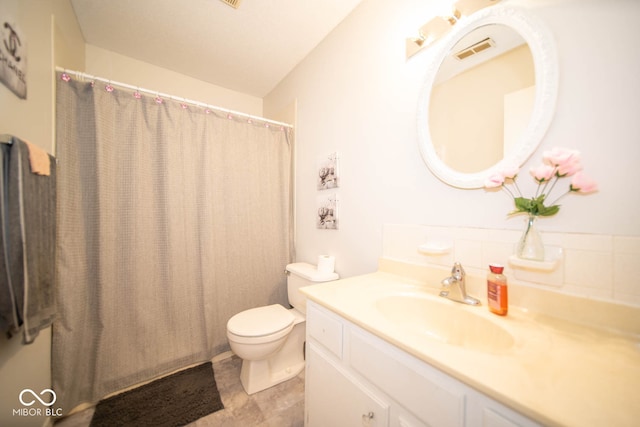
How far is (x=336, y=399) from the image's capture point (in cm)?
81

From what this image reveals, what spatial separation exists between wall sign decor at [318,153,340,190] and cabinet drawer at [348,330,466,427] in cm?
103

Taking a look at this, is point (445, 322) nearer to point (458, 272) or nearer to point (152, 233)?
point (458, 272)

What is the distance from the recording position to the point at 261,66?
6.46 feet

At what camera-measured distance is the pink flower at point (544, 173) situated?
0.66m

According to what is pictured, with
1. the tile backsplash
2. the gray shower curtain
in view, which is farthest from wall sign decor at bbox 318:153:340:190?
the tile backsplash

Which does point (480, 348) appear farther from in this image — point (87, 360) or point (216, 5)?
point (216, 5)

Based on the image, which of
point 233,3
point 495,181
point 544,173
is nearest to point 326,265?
point 495,181

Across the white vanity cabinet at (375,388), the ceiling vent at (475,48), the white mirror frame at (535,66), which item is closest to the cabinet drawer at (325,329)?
the white vanity cabinet at (375,388)

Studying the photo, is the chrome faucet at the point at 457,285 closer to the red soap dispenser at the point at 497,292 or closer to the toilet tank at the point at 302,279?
the red soap dispenser at the point at 497,292

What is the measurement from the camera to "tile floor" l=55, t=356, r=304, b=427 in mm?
1172

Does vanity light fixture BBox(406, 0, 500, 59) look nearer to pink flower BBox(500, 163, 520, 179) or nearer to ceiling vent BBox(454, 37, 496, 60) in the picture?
ceiling vent BBox(454, 37, 496, 60)

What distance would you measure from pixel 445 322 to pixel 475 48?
3.67 feet

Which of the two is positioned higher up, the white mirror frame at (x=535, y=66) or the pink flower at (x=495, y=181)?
the white mirror frame at (x=535, y=66)

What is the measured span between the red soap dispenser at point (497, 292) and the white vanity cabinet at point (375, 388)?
38cm
